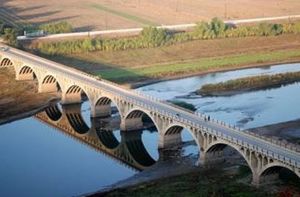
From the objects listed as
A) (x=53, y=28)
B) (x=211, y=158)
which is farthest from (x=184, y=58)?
(x=211, y=158)

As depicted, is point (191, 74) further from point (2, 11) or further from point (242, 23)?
point (2, 11)

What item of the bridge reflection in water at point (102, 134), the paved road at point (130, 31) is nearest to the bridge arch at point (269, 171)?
the bridge reflection in water at point (102, 134)

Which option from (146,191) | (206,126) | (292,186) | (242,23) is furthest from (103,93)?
(242,23)

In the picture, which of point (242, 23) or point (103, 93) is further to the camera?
point (242, 23)

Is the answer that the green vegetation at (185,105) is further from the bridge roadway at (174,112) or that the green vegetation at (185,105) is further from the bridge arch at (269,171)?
the bridge arch at (269,171)

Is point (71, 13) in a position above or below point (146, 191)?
above
